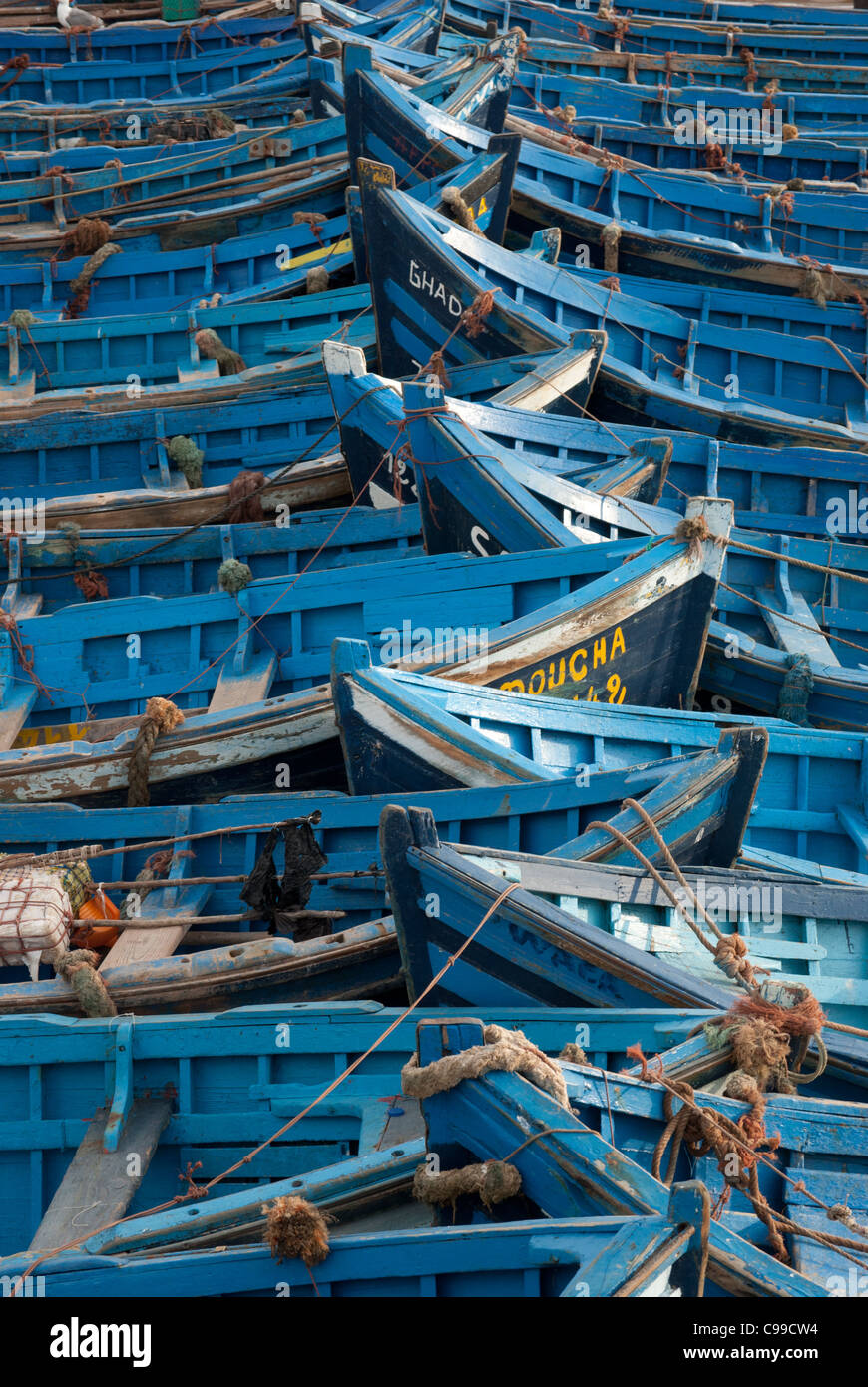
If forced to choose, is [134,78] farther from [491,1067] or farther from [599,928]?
[491,1067]

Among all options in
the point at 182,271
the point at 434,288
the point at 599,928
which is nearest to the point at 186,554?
the point at 434,288

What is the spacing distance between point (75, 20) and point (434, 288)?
12603mm

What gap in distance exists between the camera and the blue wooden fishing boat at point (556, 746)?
8273 mm

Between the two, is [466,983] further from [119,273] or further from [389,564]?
[119,273]

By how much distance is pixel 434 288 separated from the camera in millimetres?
12711

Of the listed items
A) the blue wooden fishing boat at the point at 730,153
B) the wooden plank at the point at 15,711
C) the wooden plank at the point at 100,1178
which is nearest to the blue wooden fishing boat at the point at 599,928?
the wooden plank at the point at 100,1178

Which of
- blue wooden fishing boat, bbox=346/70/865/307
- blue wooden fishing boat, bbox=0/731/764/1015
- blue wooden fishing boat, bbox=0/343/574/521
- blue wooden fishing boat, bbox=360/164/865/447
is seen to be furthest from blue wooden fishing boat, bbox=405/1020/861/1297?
blue wooden fishing boat, bbox=346/70/865/307

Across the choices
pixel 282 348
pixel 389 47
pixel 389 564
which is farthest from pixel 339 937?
pixel 389 47

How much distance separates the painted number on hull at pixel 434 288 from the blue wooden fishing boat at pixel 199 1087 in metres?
6.92

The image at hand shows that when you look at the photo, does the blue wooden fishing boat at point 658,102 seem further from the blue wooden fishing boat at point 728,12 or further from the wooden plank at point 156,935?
the wooden plank at point 156,935

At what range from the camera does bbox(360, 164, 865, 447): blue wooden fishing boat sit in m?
12.7

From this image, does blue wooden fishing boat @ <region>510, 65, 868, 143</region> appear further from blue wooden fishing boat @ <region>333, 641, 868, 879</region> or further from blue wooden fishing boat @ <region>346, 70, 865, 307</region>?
blue wooden fishing boat @ <region>333, 641, 868, 879</region>

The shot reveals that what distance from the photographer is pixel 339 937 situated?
8086mm

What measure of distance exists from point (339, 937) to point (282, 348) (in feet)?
28.6
